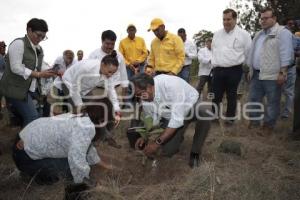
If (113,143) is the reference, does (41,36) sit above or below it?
above

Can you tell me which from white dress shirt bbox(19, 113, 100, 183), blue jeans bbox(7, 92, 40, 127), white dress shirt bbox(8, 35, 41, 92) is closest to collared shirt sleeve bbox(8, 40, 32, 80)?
white dress shirt bbox(8, 35, 41, 92)

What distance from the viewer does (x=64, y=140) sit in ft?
11.0

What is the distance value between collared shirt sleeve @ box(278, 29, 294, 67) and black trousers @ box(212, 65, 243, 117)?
0.77 m

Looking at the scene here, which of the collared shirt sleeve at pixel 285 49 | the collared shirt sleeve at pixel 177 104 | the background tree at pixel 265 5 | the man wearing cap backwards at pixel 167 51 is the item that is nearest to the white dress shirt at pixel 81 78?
the collared shirt sleeve at pixel 177 104

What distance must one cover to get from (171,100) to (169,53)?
2.46 meters

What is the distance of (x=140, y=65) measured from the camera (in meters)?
7.80

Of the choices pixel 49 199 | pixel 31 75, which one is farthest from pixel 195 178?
pixel 31 75

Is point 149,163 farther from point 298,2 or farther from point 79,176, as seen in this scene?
point 298,2

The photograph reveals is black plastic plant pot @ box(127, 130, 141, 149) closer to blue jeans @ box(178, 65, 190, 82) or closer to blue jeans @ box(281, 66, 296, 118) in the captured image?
blue jeans @ box(281, 66, 296, 118)

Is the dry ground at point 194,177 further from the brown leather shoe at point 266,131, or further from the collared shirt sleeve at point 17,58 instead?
the collared shirt sleeve at point 17,58

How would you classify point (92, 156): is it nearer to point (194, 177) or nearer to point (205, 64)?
point (194, 177)

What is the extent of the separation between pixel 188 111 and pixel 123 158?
3.27 feet

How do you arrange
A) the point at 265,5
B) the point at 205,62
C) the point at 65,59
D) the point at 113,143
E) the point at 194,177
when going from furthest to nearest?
the point at 265,5, the point at 205,62, the point at 65,59, the point at 113,143, the point at 194,177

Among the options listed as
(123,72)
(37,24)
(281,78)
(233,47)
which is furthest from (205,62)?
(37,24)
